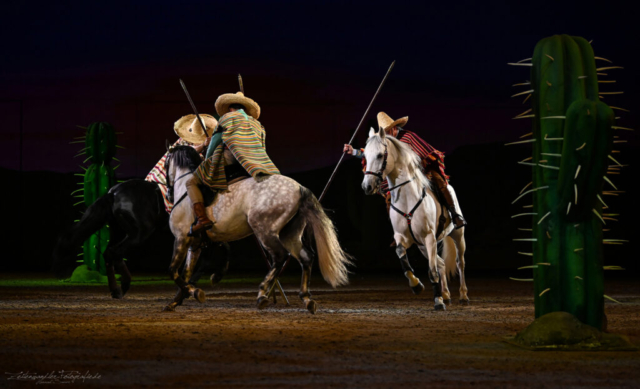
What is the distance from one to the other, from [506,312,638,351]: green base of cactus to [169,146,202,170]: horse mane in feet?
15.6

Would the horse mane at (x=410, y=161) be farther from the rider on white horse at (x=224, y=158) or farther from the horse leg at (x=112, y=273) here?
the horse leg at (x=112, y=273)

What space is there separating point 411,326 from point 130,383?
3.32 meters

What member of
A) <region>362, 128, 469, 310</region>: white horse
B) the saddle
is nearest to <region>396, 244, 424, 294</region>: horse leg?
<region>362, 128, 469, 310</region>: white horse

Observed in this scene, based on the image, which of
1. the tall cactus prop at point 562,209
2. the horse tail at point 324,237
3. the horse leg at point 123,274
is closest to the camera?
the tall cactus prop at point 562,209

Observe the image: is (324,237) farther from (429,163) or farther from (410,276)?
(429,163)

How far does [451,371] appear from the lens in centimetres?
473

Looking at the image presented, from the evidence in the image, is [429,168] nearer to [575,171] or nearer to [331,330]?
[331,330]

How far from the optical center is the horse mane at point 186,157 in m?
9.25

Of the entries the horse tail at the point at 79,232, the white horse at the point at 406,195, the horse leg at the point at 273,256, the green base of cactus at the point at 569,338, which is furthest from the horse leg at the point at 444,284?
the horse tail at the point at 79,232

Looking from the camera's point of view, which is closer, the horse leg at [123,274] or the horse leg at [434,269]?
the horse leg at [434,269]

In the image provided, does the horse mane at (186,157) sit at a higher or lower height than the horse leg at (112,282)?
higher

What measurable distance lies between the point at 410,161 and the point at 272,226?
190cm

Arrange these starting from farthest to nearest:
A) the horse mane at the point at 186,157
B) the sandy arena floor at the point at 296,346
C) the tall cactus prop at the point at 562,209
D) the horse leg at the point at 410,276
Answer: the horse leg at the point at 410,276 → the horse mane at the point at 186,157 → the tall cactus prop at the point at 562,209 → the sandy arena floor at the point at 296,346

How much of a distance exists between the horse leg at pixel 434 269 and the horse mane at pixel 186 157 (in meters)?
2.69
